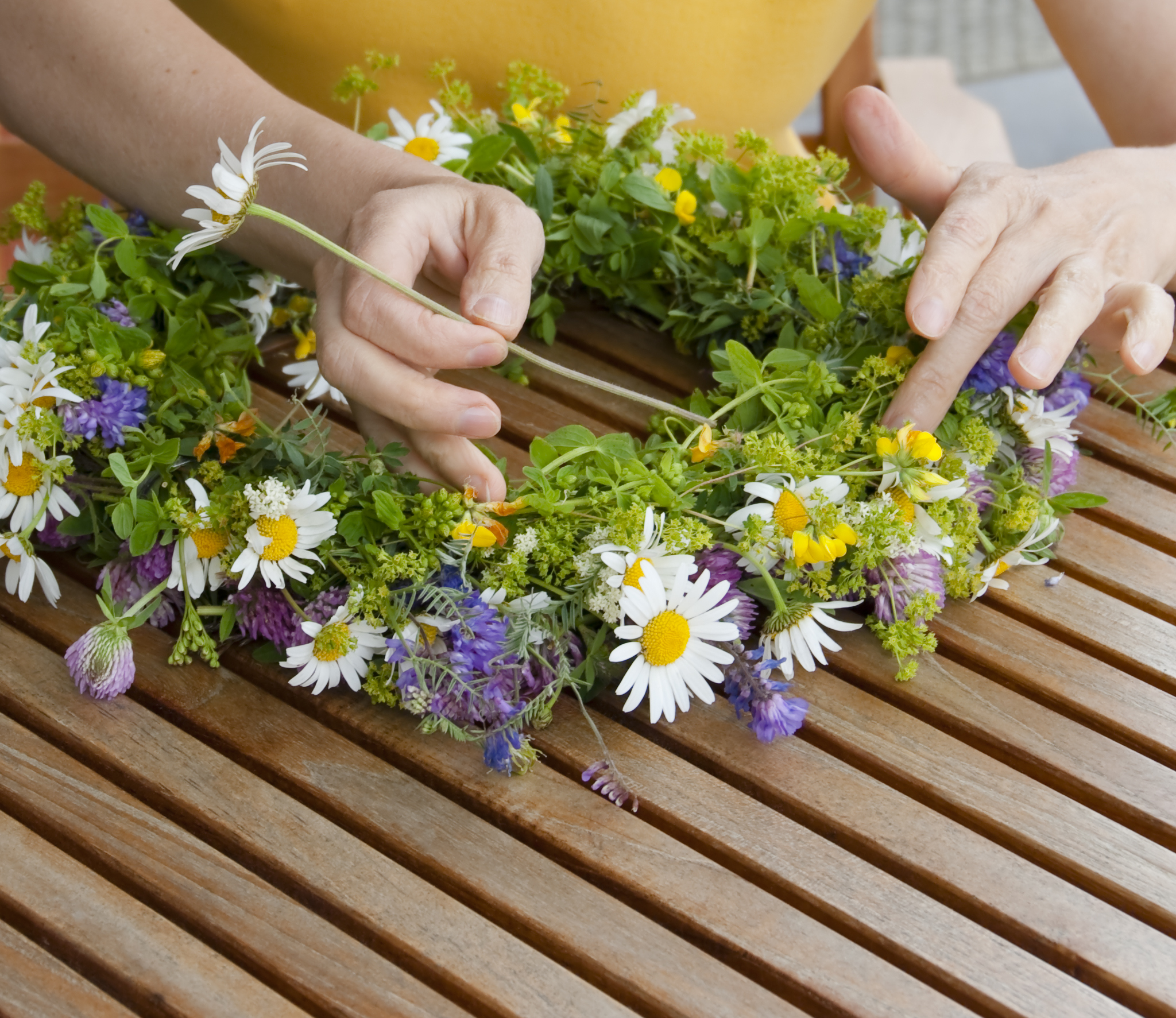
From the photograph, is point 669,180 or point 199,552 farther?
point 669,180

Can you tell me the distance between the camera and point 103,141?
1062 millimetres

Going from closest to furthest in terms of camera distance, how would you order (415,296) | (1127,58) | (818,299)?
(415,296), (818,299), (1127,58)

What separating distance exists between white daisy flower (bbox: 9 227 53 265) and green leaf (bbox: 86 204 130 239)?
2.9 inches

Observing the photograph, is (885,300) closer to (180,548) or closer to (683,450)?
(683,450)

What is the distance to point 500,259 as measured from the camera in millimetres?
803

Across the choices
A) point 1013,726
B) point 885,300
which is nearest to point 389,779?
point 1013,726

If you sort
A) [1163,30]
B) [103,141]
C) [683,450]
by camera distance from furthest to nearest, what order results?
[1163,30] → [103,141] → [683,450]

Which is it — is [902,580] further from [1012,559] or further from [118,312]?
[118,312]

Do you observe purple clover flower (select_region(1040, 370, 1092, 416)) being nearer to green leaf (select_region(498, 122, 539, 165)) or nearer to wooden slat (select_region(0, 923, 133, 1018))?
green leaf (select_region(498, 122, 539, 165))

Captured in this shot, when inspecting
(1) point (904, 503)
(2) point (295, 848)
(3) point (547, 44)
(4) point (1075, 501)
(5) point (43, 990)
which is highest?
(3) point (547, 44)

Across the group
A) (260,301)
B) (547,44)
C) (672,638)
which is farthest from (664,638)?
(547,44)

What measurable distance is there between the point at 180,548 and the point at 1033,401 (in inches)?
25.7

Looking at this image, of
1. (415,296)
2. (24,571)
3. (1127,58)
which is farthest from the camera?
(1127,58)

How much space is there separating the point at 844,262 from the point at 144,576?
2.11ft
